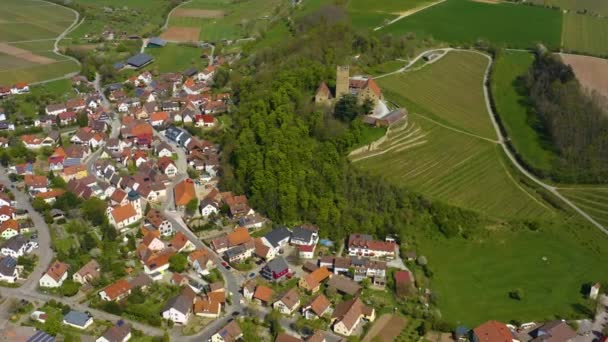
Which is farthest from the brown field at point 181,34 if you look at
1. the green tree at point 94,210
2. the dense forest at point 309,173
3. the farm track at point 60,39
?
the green tree at point 94,210

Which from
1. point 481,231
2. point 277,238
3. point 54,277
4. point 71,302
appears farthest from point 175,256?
point 481,231

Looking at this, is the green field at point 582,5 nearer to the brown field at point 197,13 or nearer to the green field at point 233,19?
the green field at point 233,19

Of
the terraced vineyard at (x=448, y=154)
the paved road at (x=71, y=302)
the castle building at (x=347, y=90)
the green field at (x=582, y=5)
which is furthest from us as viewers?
the green field at (x=582, y=5)

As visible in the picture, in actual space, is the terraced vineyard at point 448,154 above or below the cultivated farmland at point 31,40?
below

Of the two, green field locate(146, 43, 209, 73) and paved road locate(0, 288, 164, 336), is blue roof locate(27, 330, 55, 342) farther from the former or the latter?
green field locate(146, 43, 209, 73)

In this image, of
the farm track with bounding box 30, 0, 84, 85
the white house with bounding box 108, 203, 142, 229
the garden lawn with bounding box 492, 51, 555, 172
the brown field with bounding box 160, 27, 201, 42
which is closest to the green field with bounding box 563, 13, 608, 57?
the garden lawn with bounding box 492, 51, 555, 172

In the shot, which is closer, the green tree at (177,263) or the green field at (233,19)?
the green tree at (177,263)

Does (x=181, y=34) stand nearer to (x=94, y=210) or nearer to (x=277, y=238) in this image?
(x=94, y=210)

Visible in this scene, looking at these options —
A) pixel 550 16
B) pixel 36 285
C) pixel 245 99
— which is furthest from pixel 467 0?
pixel 36 285
